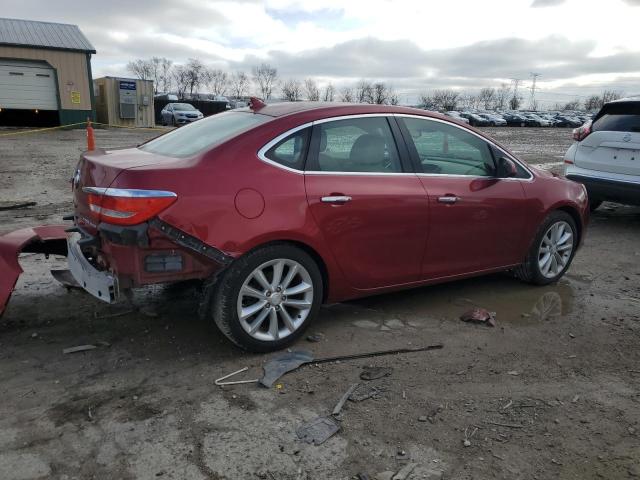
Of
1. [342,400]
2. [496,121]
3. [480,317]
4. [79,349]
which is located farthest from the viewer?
[496,121]

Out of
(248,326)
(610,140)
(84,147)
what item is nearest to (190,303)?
(248,326)

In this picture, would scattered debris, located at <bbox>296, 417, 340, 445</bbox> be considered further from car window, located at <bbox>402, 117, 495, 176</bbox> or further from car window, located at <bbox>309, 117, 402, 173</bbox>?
car window, located at <bbox>402, 117, 495, 176</bbox>

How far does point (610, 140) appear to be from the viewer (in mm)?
7633

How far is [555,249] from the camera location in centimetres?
535

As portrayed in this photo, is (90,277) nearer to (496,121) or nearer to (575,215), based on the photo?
(575,215)

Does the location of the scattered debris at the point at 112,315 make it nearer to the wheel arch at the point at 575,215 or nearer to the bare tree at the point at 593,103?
the wheel arch at the point at 575,215

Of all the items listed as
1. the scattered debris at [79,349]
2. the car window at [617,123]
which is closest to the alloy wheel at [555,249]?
the car window at [617,123]

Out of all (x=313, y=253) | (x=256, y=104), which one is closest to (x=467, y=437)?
(x=313, y=253)

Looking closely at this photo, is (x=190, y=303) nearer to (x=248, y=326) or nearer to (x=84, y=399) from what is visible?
(x=248, y=326)

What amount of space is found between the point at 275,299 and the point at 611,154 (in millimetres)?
6084

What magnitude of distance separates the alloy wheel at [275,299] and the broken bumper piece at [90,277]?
30.8 inches

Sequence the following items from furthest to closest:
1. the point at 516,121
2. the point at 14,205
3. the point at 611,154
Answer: the point at 516,121, the point at 14,205, the point at 611,154

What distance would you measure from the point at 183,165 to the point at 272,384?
146 centimetres

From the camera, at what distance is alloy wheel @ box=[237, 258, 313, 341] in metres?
3.60
